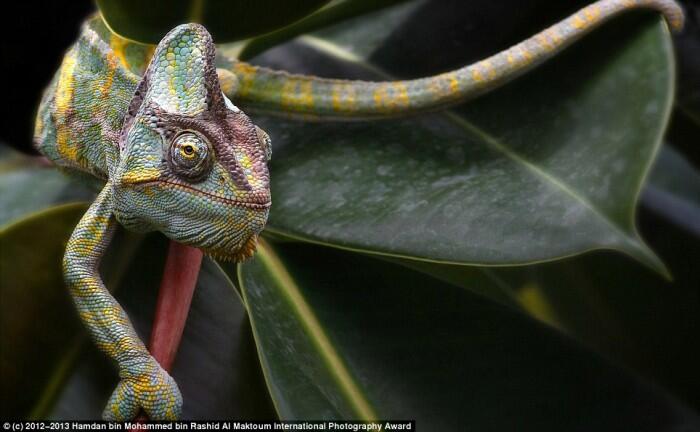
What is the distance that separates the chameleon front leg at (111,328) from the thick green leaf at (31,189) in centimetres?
29

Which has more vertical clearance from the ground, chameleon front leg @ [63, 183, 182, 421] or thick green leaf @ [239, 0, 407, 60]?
thick green leaf @ [239, 0, 407, 60]

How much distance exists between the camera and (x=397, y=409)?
40.9 inches

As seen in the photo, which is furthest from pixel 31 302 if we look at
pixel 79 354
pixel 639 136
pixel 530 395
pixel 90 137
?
pixel 639 136

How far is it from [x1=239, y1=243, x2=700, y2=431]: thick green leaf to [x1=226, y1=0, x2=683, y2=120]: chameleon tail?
20 cm

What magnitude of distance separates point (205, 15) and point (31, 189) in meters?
0.49

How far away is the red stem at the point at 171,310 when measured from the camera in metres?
0.87

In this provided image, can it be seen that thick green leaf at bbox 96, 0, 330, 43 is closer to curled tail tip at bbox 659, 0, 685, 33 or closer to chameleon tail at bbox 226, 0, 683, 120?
chameleon tail at bbox 226, 0, 683, 120

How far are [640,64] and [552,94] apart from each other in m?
0.12

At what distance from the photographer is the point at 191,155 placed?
86 centimetres

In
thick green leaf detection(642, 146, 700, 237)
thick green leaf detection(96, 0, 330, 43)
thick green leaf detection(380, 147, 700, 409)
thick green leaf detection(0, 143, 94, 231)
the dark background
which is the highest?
thick green leaf detection(96, 0, 330, 43)

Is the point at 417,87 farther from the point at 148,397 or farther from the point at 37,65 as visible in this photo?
the point at 37,65

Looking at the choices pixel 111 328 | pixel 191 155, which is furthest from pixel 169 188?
pixel 111 328

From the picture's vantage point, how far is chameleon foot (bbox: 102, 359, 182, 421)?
0.97 meters

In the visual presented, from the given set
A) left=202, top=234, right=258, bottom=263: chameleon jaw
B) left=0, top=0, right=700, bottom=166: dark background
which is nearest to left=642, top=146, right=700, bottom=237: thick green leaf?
left=0, top=0, right=700, bottom=166: dark background
